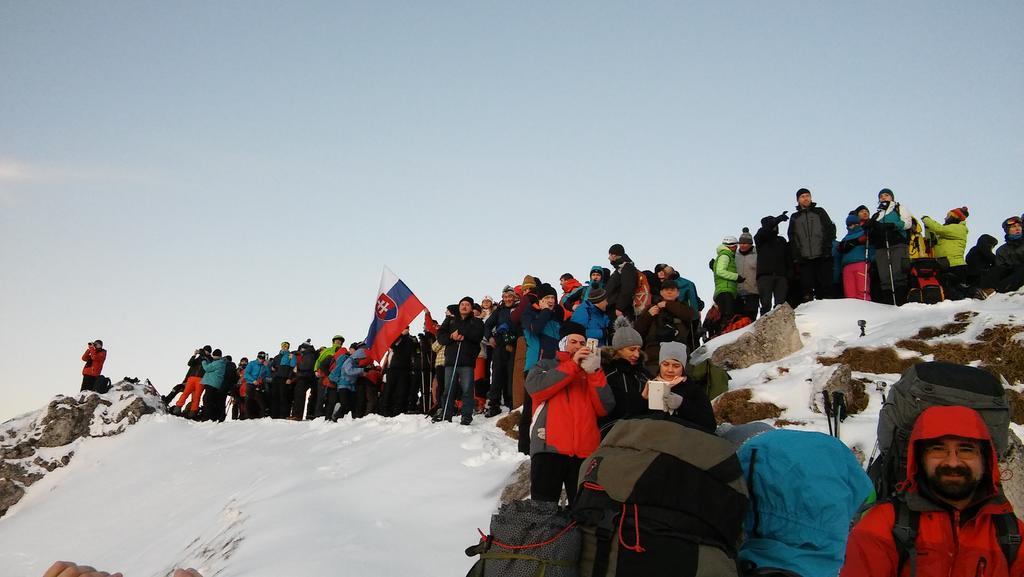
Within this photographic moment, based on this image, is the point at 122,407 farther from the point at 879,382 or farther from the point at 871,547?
the point at 871,547

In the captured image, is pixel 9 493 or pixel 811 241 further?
pixel 9 493

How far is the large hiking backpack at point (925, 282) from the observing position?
12.1 m

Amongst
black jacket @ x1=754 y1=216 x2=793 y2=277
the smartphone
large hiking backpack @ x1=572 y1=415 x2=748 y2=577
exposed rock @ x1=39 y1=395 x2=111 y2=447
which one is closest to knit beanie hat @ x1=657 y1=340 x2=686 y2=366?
the smartphone

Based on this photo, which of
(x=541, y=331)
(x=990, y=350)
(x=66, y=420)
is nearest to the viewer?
(x=990, y=350)

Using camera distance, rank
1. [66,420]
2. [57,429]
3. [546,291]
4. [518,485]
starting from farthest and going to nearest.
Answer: [66,420] < [57,429] < [546,291] < [518,485]

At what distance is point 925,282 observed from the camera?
12.3 metres

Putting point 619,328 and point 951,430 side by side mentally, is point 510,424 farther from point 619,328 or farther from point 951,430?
point 951,430

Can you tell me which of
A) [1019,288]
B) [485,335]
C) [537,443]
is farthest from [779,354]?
[537,443]

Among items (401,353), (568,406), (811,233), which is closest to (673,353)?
(568,406)

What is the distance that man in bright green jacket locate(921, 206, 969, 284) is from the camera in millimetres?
12227

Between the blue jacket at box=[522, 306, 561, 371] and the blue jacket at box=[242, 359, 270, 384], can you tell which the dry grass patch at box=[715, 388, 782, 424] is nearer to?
the blue jacket at box=[522, 306, 561, 371]

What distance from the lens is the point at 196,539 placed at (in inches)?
404

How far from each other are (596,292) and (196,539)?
22.5ft

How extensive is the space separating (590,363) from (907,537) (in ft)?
11.3
